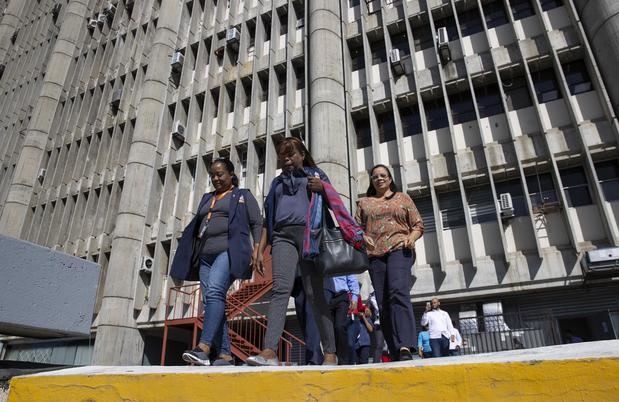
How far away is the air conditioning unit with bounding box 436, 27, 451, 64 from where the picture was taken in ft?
46.1

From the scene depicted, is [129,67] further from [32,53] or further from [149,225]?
[32,53]

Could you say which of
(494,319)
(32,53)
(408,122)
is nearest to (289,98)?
(408,122)

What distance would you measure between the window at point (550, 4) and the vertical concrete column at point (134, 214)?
50.3 feet

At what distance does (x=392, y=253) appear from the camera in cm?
414

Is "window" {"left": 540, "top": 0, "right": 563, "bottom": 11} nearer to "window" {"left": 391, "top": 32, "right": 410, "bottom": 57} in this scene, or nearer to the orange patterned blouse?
"window" {"left": 391, "top": 32, "right": 410, "bottom": 57}

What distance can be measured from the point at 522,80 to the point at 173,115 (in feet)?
47.1

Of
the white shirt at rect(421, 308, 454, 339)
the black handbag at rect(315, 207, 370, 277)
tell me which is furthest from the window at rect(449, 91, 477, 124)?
the black handbag at rect(315, 207, 370, 277)

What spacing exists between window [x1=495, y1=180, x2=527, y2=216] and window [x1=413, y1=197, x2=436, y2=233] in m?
1.94

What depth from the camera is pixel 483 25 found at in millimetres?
14055

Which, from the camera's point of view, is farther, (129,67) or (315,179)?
(129,67)

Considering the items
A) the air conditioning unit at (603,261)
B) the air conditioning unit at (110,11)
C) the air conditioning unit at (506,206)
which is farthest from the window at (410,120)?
the air conditioning unit at (110,11)

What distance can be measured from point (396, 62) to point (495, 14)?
3510 mm

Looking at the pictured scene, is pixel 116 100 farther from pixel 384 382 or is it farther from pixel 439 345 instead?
pixel 384 382

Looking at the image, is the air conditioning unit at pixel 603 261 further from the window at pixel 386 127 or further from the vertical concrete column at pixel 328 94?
the window at pixel 386 127
